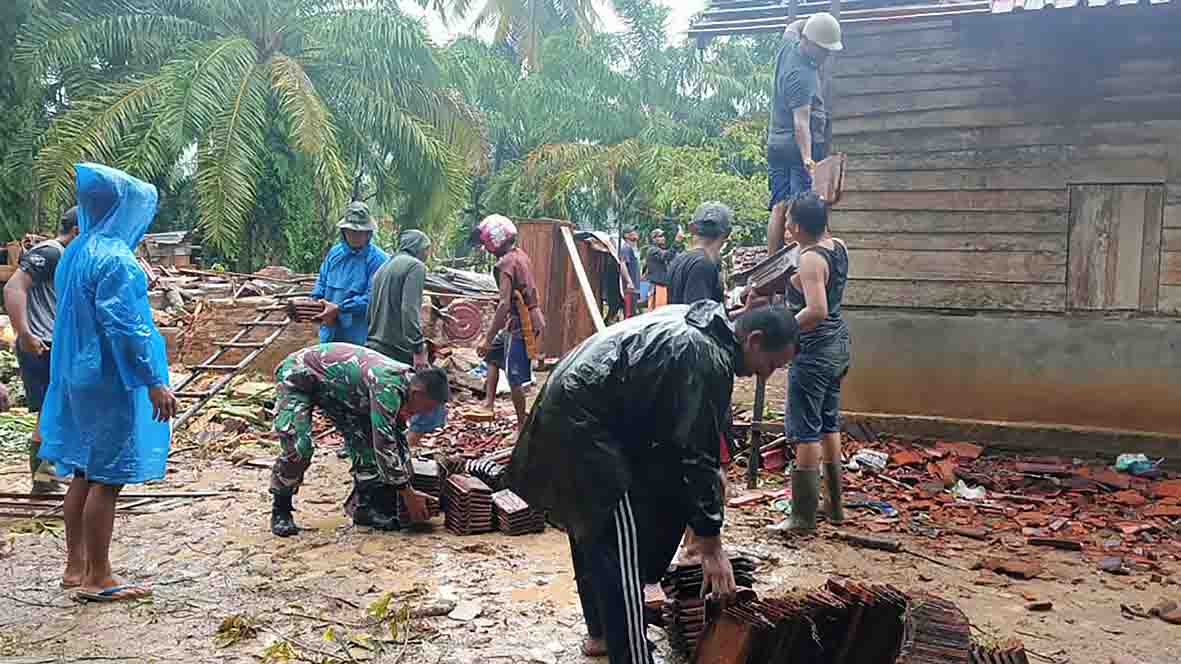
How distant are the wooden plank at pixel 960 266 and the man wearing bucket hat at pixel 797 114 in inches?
94.7

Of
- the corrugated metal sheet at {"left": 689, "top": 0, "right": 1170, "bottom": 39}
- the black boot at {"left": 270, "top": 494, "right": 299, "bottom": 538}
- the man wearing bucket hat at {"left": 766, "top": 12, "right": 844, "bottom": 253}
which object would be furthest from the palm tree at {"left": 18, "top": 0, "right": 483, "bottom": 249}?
the man wearing bucket hat at {"left": 766, "top": 12, "right": 844, "bottom": 253}

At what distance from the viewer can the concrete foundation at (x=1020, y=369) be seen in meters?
8.23

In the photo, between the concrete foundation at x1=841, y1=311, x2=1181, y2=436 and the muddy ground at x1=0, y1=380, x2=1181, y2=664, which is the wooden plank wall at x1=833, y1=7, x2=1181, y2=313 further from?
the muddy ground at x1=0, y1=380, x2=1181, y2=664

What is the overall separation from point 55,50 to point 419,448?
12.7 m

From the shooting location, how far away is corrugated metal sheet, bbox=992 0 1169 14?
7.36 meters

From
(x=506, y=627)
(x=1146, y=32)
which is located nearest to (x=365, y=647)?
(x=506, y=627)

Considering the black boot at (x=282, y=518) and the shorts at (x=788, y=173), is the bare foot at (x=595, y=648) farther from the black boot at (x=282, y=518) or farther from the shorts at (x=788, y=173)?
the shorts at (x=788, y=173)

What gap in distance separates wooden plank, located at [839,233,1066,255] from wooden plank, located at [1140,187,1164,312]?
65cm

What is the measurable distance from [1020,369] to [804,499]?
147 inches

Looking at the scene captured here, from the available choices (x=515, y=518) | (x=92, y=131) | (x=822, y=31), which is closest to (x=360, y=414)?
(x=515, y=518)

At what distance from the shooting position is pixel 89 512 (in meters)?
4.51

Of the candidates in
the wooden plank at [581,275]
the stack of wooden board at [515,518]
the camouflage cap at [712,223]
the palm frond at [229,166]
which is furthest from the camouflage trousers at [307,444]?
the palm frond at [229,166]

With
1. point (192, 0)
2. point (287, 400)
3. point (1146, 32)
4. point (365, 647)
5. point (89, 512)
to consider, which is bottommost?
point (365, 647)

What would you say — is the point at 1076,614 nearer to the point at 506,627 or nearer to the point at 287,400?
the point at 506,627
